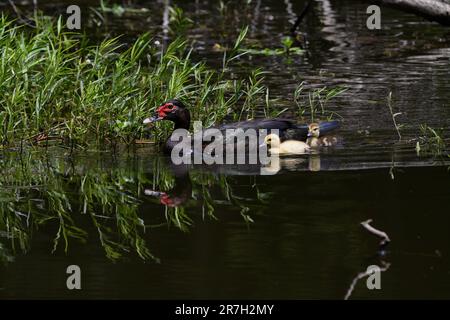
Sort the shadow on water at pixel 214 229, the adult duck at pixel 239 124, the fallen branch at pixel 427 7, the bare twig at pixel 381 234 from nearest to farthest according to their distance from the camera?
the shadow on water at pixel 214 229 < the bare twig at pixel 381 234 < the adult duck at pixel 239 124 < the fallen branch at pixel 427 7

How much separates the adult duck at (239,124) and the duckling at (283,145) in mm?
100

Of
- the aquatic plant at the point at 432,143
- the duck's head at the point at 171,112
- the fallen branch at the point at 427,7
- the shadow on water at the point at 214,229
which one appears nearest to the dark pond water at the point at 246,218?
the shadow on water at the point at 214,229

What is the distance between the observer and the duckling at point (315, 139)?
11.2 meters

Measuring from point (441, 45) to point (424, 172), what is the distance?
26.3ft

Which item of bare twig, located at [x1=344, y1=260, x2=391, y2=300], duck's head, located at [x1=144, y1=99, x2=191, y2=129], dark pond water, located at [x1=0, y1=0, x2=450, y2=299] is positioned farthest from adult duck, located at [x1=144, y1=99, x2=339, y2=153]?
bare twig, located at [x1=344, y1=260, x2=391, y2=300]

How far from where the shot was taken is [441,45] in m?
17.5

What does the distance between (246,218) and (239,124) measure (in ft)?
8.79

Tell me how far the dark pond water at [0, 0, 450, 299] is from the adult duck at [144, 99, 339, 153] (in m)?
0.28

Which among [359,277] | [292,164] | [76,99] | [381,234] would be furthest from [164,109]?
[359,277]

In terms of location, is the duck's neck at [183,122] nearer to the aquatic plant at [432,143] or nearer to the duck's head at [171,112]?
the duck's head at [171,112]

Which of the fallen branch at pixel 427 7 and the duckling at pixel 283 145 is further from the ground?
the fallen branch at pixel 427 7

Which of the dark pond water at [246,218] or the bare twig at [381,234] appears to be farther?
the bare twig at [381,234]

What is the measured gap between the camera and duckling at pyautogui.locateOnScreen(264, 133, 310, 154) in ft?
36.3

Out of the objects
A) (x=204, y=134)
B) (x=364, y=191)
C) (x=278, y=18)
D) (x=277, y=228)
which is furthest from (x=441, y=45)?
(x=277, y=228)
